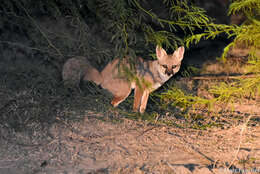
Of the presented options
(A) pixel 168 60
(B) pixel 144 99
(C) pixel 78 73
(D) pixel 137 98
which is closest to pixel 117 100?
(D) pixel 137 98

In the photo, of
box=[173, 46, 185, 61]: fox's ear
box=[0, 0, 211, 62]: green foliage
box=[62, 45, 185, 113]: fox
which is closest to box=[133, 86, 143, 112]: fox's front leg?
box=[62, 45, 185, 113]: fox

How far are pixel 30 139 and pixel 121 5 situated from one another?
1838 millimetres

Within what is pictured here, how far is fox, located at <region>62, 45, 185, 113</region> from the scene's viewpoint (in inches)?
146

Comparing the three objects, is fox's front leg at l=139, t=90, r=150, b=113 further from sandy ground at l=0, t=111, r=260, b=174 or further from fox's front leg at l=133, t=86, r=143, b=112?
sandy ground at l=0, t=111, r=260, b=174

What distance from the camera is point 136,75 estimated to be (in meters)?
3.72

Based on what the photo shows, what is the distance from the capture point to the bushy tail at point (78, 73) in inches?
155

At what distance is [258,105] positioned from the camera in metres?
3.83

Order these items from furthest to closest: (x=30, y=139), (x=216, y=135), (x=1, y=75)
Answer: (x=1, y=75) < (x=216, y=135) < (x=30, y=139)

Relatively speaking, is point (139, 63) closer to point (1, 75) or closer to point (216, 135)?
point (216, 135)

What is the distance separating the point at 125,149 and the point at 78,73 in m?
1.68

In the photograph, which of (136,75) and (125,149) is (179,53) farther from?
(125,149)

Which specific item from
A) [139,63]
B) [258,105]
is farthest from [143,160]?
[258,105]

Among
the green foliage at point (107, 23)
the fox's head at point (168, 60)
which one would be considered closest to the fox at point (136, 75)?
the fox's head at point (168, 60)

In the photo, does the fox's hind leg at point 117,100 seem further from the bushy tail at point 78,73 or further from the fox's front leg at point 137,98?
the bushy tail at point 78,73
